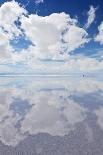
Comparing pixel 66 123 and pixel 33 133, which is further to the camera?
pixel 66 123

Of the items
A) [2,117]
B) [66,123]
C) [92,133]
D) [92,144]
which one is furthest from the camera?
[2,117]

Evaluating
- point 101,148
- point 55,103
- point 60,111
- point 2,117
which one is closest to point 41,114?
point 60,111

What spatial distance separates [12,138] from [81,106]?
10.4m

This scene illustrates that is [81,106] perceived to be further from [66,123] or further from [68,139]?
[68,139]

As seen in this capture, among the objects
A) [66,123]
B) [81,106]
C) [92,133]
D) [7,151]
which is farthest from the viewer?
[81,106]

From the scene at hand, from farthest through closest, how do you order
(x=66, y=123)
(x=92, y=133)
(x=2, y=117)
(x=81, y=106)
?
(x=81, y=106) → (x=2, y=117) → (x=66, y=123) → (x=92, y=133)

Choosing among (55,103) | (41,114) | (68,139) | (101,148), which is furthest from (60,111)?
(101,148)

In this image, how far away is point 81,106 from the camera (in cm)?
2378

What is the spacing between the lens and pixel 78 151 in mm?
12555

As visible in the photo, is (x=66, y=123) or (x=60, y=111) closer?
(x=66, y=123)

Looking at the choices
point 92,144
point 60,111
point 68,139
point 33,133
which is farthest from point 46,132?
point 60,111

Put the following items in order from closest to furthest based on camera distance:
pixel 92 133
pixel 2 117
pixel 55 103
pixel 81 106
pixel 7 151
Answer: pixel 7 151, pixel 92 133, pixel 2 117, pixel 81 106, pixel 55 103

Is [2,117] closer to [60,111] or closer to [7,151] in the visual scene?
[60,111]

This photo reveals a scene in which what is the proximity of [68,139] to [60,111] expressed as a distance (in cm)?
758
